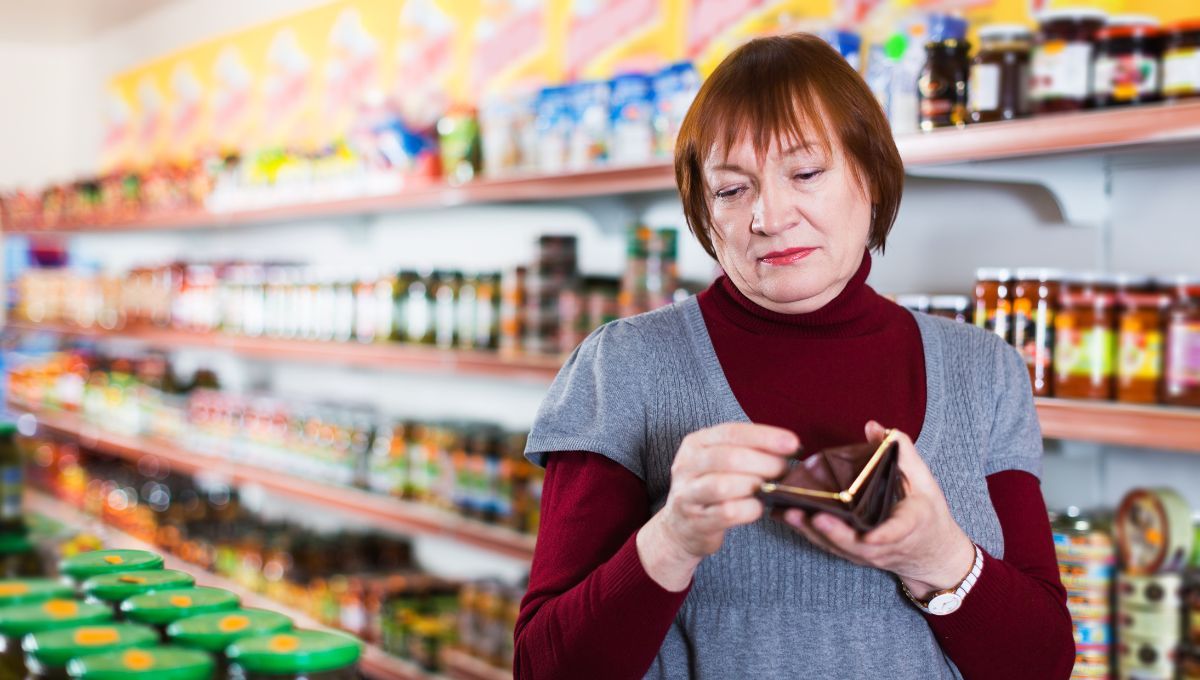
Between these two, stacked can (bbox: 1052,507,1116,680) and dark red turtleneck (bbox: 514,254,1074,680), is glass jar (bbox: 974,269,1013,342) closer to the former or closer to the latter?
stacked can (bbox: 1052,507,1116,680)

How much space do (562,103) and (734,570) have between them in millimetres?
1830

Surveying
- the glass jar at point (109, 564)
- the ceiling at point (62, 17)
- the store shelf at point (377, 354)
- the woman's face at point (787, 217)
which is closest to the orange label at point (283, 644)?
the glass jar at point (109, 564)

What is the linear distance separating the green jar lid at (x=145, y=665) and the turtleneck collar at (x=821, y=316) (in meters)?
0.62

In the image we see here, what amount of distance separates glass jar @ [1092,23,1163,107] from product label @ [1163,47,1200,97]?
3 centimetres

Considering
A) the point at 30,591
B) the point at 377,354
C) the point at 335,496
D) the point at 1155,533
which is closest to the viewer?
the point at 30,591

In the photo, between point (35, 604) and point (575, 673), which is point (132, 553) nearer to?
point (35, 604)

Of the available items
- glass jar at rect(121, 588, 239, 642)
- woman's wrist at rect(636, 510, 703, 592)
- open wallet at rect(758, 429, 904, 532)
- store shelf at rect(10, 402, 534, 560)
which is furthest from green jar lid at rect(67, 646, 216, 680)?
store shelf at rect(10, 402, 534, 560)

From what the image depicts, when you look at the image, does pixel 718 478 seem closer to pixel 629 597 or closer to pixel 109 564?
pixel 629 597

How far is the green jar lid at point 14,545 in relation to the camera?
2.04 metres

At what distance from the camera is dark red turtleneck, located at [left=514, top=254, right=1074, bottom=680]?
3.73 ft

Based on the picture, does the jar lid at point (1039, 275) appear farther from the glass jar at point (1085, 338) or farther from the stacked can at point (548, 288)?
the stacked can at point (548, 288)

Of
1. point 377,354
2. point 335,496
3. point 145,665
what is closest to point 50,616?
point 145,665

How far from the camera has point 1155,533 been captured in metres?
1.89

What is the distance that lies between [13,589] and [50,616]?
17cm
